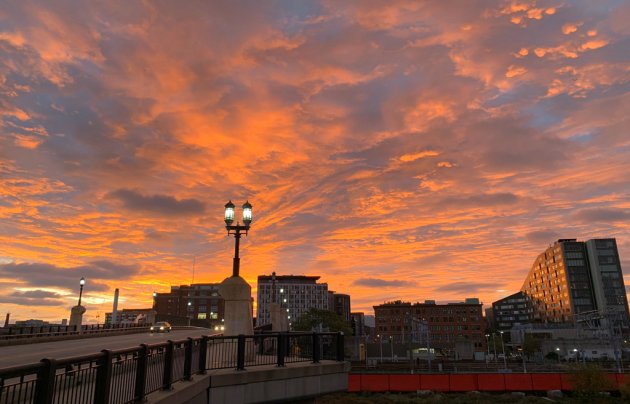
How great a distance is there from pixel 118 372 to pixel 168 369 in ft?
6.52

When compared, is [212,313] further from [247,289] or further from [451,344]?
[247,289]

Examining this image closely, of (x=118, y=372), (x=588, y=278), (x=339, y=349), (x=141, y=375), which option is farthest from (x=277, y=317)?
(x=588, y=278)

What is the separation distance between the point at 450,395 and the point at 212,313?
6161 inches

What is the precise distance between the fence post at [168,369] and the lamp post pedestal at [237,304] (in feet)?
22.8

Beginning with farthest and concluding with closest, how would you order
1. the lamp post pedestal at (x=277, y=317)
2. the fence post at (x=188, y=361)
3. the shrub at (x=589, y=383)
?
the shrub at (x=589, y=383) → the lamp post pedestal at (x=277, y=317) → the fence post at (x=188, y=361)

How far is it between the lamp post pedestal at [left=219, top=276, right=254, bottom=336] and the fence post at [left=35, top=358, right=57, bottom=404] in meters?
10.9

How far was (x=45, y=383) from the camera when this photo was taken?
5.41 metres

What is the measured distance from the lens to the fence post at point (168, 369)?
9.23m

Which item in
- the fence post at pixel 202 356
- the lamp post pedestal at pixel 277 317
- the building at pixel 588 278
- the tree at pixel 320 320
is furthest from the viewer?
the building at pixel 588 278

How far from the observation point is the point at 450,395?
56.9m

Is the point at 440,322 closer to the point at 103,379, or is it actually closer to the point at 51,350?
the point at 51,350

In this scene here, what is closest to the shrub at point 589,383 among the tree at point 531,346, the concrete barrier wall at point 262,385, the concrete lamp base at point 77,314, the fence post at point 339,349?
the fence post at point 339,349

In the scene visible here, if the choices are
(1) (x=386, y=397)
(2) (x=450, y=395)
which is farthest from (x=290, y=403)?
(2) (x=450, y=395)

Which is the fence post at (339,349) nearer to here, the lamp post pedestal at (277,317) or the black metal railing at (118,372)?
the black metal railing at (118,372)
